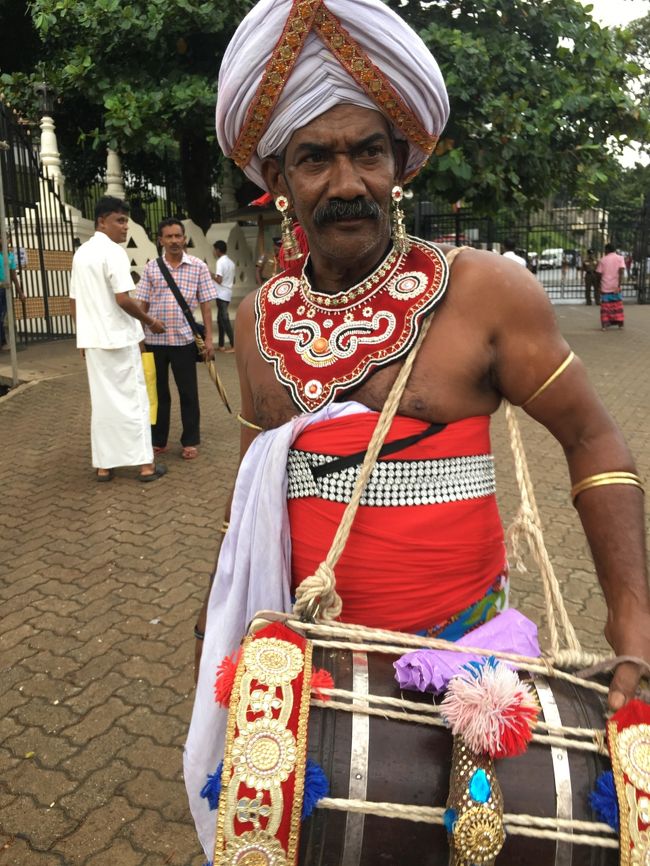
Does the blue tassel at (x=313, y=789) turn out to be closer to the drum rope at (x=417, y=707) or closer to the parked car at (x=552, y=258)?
the drum rope at (x=417, y=707)

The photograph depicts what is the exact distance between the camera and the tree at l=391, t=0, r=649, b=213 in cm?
1044

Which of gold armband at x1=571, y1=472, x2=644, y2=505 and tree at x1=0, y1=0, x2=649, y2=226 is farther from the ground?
tree at x1=0, y1=0, x2=649, y2=226

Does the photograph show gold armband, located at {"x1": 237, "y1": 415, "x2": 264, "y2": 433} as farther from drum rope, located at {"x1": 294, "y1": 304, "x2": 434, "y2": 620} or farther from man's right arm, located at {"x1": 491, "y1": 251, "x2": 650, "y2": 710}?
man's right arm, located at {"x1": 491, "y1": 251, "x2": 650, "y2": 710}

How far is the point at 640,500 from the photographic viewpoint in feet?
4.67

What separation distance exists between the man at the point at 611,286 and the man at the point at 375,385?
14.8 meters

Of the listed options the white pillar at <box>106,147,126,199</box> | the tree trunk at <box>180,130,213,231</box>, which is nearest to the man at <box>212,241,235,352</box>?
the tree trunk at <box>180,130,213,231</box>

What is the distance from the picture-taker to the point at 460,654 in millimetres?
1244

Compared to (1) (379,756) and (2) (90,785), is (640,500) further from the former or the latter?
(2) (90,785)

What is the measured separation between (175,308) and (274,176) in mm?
4517

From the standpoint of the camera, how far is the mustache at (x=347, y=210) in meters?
1.56

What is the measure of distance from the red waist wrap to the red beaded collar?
0.38ft

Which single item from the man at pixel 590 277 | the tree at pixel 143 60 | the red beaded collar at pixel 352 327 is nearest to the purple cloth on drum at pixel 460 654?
the red beaded collar at pixel 352 327

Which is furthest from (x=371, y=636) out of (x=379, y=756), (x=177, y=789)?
(x=177, y=789)

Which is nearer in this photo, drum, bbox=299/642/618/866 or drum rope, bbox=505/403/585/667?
drum, bbox=299/642/618/866
